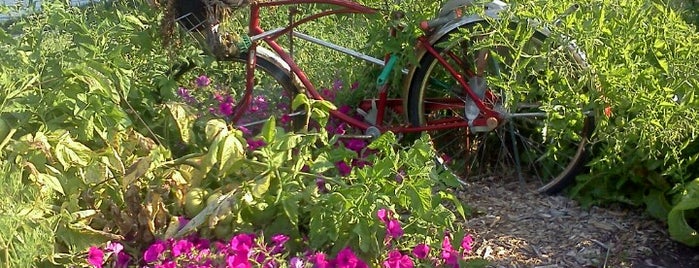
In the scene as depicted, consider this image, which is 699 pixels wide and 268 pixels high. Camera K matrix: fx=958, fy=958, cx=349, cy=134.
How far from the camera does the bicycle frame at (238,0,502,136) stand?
3957 mm

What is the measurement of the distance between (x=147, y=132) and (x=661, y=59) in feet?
6.42

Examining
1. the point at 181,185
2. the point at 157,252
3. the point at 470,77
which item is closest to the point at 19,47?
the point at 181,185

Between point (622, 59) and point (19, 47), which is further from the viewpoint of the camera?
point (19, 47)

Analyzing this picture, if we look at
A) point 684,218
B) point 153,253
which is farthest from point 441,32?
point 153,253

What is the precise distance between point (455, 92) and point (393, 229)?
55.5 inches

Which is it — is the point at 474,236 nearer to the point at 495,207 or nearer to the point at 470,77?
the point at 495,207

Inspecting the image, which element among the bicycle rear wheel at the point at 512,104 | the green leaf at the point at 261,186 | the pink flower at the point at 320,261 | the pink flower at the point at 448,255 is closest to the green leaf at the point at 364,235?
the pink flower at the point at 320,261

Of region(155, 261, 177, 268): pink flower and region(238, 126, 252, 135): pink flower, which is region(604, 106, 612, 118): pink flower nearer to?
region(238, 126, 252, 135): pink flower

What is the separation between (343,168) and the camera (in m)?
3.58

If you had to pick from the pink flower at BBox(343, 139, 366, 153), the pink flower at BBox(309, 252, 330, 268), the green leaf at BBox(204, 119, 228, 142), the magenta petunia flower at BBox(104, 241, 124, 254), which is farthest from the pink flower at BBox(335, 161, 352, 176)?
the magenta petunia flower at BBox(104, 241, 124, 254)

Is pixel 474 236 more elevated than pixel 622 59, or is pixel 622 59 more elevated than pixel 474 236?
pixel 622 59

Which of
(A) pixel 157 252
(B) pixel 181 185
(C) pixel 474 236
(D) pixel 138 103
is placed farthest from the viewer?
(D) pixel 138 103

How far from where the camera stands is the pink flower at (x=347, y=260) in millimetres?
2838

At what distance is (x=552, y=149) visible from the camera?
3678mm
